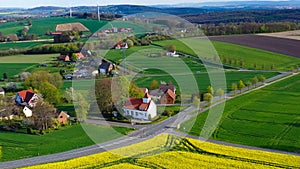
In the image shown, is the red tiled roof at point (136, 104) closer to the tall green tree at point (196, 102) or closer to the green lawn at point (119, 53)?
the tall green tree at point (196, 102)

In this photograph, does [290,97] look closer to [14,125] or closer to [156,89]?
[156,89]

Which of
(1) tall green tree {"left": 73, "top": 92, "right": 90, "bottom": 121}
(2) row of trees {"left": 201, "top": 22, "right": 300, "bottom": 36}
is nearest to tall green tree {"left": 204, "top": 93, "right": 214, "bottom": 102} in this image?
(1) tall green tree {"left": 73, "top": 92, "right": 90, "bottom": 121}

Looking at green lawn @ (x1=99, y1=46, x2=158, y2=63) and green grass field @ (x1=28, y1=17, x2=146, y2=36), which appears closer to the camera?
green lawn @ (x1=99, y1=46, x2=158, y2=63)

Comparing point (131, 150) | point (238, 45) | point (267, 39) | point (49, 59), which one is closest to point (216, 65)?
point (238, 45)

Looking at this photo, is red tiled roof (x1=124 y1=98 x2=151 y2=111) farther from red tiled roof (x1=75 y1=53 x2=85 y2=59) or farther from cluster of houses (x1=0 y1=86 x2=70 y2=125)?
red tiled roof (x1=75 y1=53 x2=85 y2=59)

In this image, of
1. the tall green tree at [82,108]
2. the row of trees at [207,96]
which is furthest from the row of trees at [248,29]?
the tall green tree at [82,108]

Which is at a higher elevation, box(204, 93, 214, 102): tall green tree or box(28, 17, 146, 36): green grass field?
box(28, 17, 146, 36): green grass field
